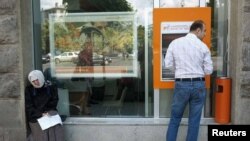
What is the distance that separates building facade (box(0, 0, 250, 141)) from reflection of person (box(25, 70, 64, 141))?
0.68 ft

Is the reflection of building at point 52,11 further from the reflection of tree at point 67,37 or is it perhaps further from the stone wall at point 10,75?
the stone wall at point 10,75

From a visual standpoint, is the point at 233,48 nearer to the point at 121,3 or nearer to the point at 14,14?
the point at 121,3

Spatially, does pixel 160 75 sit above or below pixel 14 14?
below

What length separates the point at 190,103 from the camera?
16.6 ft

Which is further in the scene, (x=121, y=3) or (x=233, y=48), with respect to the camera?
(x=121, y=3)

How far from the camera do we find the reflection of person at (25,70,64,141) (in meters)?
5.22

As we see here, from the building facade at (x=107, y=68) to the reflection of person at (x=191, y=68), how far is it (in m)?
0.53

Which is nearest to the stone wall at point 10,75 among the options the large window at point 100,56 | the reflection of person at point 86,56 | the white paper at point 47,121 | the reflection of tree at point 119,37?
the white paper at point 47,121

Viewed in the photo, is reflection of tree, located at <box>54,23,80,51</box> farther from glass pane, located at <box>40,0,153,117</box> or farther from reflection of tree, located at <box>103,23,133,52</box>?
reflection of tree, located at <box>103,23,133,52</box>

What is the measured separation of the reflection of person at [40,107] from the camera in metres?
5.22

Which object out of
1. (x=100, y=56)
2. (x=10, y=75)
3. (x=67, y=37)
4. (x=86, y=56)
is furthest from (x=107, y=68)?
(x=10, y=75)

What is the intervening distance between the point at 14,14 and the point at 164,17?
214 cm

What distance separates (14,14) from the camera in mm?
5266

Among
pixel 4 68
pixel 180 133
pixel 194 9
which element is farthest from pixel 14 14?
pixel 180 133
